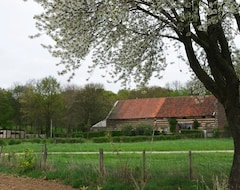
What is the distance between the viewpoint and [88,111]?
7112cm

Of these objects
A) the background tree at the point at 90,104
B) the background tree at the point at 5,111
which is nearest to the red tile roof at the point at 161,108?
the background tree at the point at 90,104

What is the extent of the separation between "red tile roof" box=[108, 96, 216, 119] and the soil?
54.8 metres

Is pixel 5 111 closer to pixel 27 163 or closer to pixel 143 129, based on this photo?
pixel 143 129

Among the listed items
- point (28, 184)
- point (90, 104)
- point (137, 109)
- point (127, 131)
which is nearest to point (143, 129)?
point (127, 131)

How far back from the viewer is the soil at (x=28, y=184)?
1365 cm

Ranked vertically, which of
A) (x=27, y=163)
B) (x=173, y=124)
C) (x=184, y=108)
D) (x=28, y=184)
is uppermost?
(x=184, y=108)

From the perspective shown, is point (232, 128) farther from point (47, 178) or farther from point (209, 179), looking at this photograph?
point (47, 178)

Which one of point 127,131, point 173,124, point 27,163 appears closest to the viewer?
point 27,163

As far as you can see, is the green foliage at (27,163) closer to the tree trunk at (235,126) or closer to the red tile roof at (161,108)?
the tree trunk at (235,126)

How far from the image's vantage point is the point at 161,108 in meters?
73.6

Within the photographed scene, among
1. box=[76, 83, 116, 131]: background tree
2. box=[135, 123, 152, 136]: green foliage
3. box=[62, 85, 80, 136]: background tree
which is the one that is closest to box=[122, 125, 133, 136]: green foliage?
box=[135, 123, 152, 136]: green foliage

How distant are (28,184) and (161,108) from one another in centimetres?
6015

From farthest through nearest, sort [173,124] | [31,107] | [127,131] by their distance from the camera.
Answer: [173,124]
[31,107]
[127,131]

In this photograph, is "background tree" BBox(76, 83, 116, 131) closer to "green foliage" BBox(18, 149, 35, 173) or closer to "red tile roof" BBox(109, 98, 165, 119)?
"red tile roof" BBox(109, 98, 165, 119)
